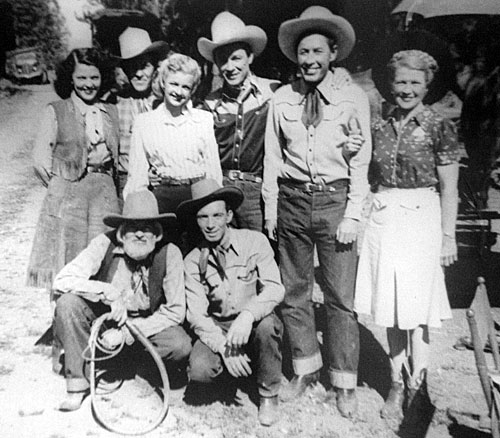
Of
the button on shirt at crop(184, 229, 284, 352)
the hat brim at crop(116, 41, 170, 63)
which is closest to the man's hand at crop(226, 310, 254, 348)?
the button on shirt at crop(184, 229, 284, 352)

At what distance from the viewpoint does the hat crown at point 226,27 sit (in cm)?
279

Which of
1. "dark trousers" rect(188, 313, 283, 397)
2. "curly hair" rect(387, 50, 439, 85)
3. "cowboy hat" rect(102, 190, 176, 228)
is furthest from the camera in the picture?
"cowboy hat" rect(102, 190, 176, 228)

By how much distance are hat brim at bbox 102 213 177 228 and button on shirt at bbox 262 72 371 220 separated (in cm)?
60

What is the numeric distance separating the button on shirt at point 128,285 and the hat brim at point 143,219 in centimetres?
10

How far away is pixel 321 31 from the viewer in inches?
102

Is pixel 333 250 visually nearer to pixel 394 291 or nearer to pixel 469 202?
pixel 394 291

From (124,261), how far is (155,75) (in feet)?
3.47

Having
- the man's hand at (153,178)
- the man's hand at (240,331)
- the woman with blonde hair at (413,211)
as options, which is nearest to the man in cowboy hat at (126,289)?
the man's hand at (153,178)

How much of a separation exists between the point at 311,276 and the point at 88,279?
1.08 m

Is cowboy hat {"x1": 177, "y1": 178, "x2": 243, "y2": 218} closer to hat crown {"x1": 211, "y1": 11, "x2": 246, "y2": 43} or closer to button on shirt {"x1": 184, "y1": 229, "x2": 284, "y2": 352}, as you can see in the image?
button on shirt {"x1": 184, "y1": 229, "x2": 284, "y2": 352}

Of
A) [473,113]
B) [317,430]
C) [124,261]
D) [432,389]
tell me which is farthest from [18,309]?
[473,113]

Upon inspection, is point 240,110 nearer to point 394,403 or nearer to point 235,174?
point 235,174

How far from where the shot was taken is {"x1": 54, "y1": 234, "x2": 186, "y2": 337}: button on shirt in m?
2.56

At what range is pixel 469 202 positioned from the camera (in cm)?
369
